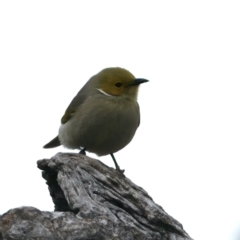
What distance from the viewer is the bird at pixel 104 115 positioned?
345 inches

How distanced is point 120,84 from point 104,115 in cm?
75

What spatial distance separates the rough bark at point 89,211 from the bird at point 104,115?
1778 mm

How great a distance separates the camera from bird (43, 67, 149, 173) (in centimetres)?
876

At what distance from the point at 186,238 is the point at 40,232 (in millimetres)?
1609

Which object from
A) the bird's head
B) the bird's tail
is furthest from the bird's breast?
the bird's tail

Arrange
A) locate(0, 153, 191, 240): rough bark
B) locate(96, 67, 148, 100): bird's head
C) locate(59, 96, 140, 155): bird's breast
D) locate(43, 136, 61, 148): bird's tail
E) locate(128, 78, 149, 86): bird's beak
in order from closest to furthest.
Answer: locate(0, 153, 191, 240): rough bark, locate(59, 96, 140, 155): bird's breast, locate(128, 78, 149, 86): bird's beak, locate(96, 67, 148, 100): bird's head, locate(43, 136, 61, 148): bird's tail

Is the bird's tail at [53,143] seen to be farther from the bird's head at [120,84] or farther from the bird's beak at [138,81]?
the bird's beak at [138,81]

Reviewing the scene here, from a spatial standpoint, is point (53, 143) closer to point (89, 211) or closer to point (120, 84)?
point (120, 84)


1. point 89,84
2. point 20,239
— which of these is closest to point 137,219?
point 20,239

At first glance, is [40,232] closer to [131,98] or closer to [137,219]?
[137,219]

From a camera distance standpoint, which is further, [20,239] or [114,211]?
[114,211]

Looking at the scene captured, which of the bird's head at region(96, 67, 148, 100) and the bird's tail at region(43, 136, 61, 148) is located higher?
the bird's head at region(96, 67, 148, 100)

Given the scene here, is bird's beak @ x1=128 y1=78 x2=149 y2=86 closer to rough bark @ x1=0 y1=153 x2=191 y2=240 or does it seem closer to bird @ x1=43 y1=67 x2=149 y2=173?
bird @ x1=43 y1=67 x2=149 y2=173

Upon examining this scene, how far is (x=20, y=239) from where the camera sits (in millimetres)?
5145
